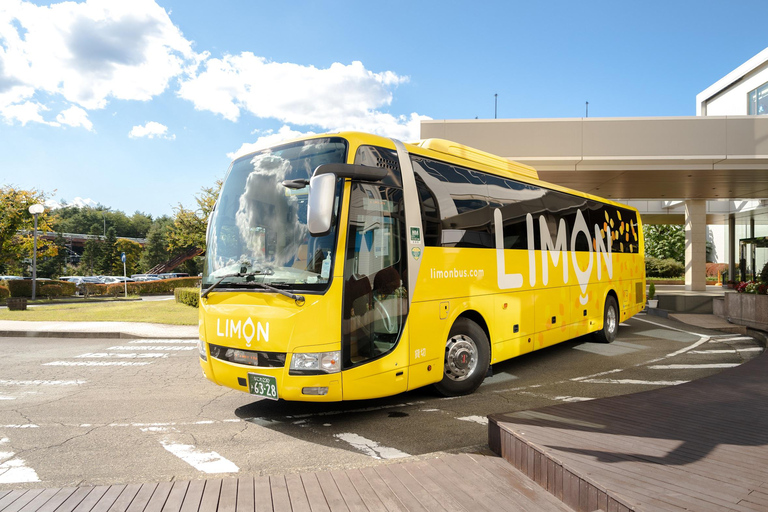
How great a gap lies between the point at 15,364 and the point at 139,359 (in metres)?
2.17

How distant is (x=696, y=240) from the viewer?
90.9 feet

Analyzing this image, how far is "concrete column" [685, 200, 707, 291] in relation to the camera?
90.3 ft

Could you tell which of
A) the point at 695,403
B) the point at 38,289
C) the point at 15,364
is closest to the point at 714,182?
the point at 695,403

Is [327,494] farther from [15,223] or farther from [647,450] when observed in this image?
[15,223]

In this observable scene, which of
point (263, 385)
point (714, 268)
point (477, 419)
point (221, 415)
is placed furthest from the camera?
point (714, 268)

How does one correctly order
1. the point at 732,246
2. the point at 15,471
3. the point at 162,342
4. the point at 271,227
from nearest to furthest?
the point at 15,471, the point at 271,227, the point at 162,342, the point at 732,246

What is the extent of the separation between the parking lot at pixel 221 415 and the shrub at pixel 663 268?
149ft

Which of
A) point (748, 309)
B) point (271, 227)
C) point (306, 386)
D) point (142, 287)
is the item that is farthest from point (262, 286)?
point (142, 287)

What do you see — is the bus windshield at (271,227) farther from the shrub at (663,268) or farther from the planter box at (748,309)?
the shrub at (663,268)

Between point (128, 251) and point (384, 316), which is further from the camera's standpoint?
point (128, 251)

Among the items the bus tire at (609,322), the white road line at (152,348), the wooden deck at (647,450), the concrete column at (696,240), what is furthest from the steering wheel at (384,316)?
the concrete column at (696,240)

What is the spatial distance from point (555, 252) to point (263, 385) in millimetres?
6129

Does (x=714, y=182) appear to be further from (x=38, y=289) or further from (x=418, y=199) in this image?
(x=38, y=289)

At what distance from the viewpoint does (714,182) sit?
20.6 meters
